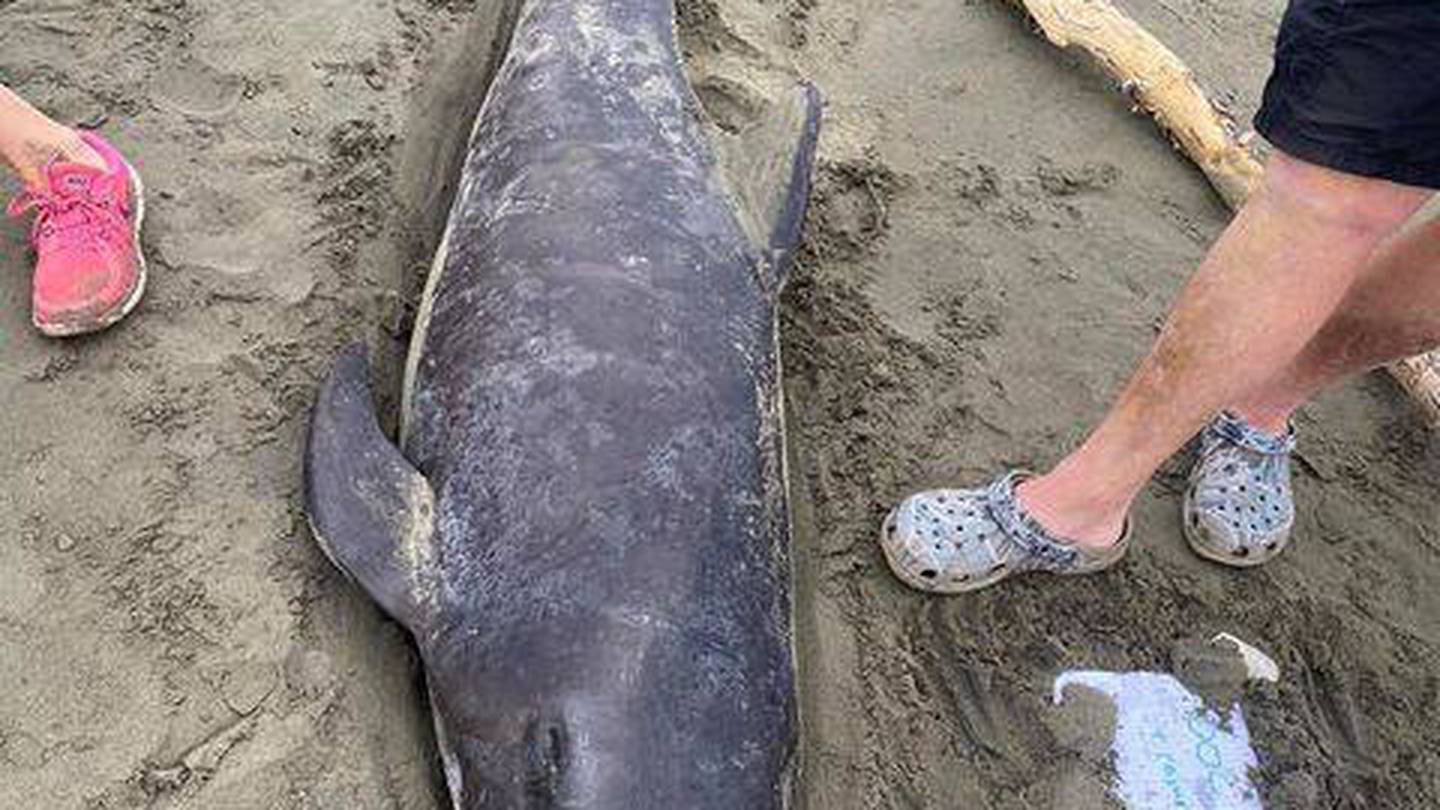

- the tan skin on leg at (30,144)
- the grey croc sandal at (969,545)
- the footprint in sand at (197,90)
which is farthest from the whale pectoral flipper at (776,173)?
the tan skin on leg at (30,144)

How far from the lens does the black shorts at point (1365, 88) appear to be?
2.08 m

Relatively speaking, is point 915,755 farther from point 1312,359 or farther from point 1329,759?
point 1312,359

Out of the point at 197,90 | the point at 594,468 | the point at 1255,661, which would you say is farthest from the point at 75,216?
the point at 1255,661

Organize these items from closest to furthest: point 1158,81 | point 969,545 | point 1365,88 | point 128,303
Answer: point 1365,88 < point 969,545 < point 128,303 < point 1158,81

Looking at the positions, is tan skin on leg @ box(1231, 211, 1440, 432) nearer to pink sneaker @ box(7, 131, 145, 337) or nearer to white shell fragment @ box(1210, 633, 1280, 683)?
white shell fragment @ box(1210, 633, 1280, 683)

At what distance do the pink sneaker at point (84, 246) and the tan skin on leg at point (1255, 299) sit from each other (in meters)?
2.13

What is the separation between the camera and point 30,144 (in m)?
3.14

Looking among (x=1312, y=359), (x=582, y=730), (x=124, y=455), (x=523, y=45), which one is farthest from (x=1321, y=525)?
(x=124, y=455)

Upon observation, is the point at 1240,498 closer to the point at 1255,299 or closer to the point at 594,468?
the point at 1255,299

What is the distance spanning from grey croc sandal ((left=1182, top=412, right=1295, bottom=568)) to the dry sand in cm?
8

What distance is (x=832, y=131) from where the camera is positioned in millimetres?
4047

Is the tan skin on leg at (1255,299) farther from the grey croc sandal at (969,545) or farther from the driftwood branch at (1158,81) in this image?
the driftwood branch at (1158,81)

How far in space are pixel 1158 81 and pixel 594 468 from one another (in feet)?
8.28

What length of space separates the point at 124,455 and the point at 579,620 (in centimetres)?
111
